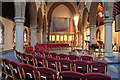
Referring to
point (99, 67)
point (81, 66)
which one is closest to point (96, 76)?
point (99, 67)

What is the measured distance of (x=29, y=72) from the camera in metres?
2.89

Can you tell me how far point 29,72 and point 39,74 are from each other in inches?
15.0

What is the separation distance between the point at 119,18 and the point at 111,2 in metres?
1.56

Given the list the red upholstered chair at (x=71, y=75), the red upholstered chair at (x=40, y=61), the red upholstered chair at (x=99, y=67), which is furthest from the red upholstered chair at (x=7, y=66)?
the red upholstered chair at (x=99, y=67)

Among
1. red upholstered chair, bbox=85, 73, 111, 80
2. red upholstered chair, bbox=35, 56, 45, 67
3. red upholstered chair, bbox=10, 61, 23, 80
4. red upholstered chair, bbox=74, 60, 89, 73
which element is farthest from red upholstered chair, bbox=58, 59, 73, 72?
red upholstered chair, bbox=85, 73, 111, 80

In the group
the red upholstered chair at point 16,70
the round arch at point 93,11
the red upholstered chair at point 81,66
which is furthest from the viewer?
the round arch at point 93,11

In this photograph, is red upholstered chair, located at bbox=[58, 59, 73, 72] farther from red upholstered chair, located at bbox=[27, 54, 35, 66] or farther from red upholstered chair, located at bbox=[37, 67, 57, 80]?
red upholstered chair, located at bbox=[27, 54, 35, 66]

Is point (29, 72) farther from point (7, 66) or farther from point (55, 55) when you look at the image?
point (55, 55)

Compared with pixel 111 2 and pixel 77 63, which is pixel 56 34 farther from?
pixel 77 63

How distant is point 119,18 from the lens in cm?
899

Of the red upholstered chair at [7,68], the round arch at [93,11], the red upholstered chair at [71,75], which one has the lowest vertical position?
the red upholstered chair at [7,68]

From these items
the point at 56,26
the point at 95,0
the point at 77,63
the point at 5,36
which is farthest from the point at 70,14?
the point at 77,63

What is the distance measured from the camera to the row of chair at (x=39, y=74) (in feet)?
7.15

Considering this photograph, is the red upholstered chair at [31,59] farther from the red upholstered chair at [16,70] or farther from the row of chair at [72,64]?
the red upholstered chair at [16,70]
